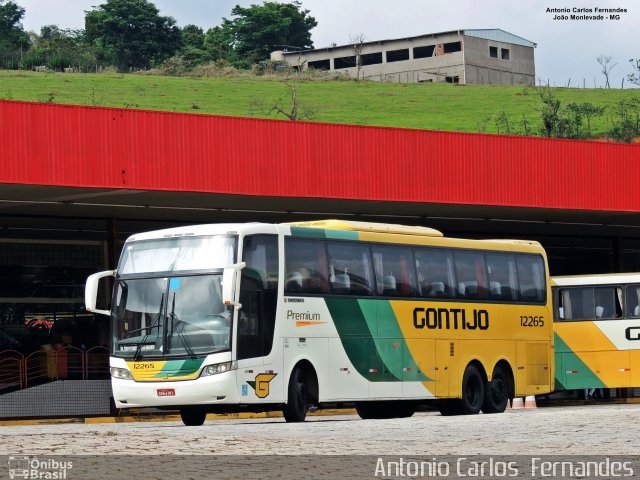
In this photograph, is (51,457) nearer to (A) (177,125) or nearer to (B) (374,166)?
(A) (177,125)

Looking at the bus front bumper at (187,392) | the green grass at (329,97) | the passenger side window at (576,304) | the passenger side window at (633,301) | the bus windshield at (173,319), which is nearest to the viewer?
the bus front bumper at (187,392)

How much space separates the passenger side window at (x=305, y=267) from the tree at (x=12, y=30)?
111 m

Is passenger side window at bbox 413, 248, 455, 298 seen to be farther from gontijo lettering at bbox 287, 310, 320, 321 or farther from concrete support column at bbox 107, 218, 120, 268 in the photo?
concrete support column at bbox 107, 218, 120, 268

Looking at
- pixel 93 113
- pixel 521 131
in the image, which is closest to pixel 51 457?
pixel 93 113

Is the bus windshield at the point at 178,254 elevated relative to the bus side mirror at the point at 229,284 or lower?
elevated

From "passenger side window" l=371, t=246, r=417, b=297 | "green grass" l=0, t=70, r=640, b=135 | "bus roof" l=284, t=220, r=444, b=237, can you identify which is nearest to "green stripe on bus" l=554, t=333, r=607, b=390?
"bus roof" l=284, t=220, r=444, b=237

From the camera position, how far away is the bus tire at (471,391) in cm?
2494

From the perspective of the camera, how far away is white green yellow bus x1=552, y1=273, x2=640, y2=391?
1172 inches

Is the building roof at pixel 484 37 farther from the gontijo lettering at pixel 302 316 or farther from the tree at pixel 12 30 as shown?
the gontijo lettering at pixel 302 316

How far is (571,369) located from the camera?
30.3 metres

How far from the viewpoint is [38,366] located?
2767cm

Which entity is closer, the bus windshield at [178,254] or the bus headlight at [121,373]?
the bus windshield at [178,254]

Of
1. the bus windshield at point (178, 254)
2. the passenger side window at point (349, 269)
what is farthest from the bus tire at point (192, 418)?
the passenger side window at point (349, 269)

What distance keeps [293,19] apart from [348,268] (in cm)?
12696
